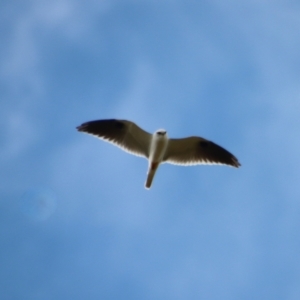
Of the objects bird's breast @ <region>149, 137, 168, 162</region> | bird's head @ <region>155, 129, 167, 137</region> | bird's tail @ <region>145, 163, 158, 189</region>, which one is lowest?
bird's tail @ <region>145, 163, 158, 189</region>

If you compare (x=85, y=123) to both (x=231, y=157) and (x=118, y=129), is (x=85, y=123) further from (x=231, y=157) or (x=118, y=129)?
(x=231, y=157)

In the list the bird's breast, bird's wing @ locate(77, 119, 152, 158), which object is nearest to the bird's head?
the bird's breast

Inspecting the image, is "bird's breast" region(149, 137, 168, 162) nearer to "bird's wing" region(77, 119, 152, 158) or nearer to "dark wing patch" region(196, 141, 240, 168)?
"bird's wing" region(77, 119, 152, 158)

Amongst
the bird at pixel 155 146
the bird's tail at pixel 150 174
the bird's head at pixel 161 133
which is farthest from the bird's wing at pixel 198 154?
the bird's head at pixel 161 133

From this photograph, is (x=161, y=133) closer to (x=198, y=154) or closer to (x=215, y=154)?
(x=198, y=154)

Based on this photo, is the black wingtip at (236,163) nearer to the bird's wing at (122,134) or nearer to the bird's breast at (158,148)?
the bird's breast at (158,148)

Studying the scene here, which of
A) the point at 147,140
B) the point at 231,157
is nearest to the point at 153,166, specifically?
the point at 147,140
